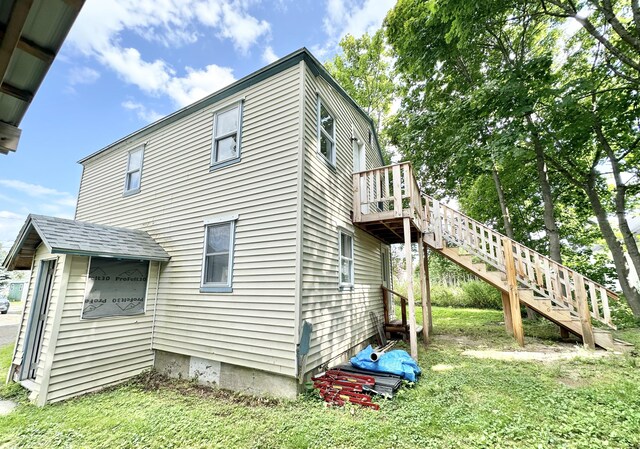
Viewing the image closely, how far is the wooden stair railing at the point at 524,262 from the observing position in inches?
263

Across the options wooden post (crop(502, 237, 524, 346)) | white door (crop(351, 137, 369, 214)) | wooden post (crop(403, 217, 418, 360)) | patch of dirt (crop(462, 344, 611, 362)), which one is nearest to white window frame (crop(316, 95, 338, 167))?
white door (crop(351, 137, 369, 214))

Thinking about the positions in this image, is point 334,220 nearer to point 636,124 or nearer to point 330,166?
point 330,166

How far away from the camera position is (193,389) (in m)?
5.50

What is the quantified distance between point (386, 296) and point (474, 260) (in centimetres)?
308

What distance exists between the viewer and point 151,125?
317 inches

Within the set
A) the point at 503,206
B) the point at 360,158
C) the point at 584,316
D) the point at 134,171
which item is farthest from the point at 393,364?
the point at 503,206

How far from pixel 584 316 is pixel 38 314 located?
489 inches

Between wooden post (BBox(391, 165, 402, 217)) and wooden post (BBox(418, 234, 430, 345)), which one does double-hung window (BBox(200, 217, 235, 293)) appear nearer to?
wooden post (BBox(391, 165, 402, 217))

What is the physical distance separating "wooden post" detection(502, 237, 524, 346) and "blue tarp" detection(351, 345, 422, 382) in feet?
11.9

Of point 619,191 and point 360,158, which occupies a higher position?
point 360,158

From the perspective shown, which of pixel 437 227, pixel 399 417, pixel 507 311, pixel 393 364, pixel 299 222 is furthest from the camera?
pixel 507 311

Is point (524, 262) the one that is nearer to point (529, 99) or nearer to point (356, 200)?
point (356, 200)

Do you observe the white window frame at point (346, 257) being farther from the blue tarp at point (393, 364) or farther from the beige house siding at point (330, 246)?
the blue tarp at point (393, 364)

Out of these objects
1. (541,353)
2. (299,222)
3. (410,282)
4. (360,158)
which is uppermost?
(360,158)
